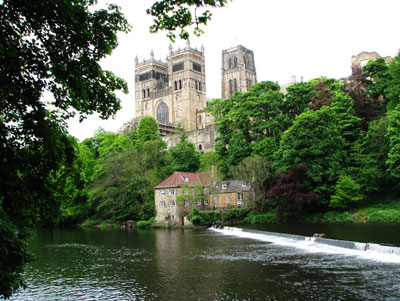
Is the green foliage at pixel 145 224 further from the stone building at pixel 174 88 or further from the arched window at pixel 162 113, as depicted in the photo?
the arched window at pixel 162 113

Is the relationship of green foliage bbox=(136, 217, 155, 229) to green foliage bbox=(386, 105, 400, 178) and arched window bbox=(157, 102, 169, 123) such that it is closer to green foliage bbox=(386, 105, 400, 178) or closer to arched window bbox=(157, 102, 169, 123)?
green foliage bbox=(386, 105, 400, 178)

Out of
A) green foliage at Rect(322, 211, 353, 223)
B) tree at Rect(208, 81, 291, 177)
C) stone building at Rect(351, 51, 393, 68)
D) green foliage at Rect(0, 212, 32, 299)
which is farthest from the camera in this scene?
stone building at Rect(351, 51, 393, 68)

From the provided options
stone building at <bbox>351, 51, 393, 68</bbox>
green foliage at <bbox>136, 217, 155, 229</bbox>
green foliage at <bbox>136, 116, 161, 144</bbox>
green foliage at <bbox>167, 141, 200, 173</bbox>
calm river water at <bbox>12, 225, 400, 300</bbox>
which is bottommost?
calm river water at <bbox>12, 225, 400, 300</bbox>

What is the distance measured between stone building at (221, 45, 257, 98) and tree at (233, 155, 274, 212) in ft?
233

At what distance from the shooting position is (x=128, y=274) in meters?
19.1

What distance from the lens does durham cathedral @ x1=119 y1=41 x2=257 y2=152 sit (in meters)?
114

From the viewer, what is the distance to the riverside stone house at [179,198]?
4812 cm

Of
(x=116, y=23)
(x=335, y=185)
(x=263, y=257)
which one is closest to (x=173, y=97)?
(x=335, y=185)

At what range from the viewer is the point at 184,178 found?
171 feet

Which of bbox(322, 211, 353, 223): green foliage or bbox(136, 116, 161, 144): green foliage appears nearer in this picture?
bbox(322, 211, 353, 223): green foliage

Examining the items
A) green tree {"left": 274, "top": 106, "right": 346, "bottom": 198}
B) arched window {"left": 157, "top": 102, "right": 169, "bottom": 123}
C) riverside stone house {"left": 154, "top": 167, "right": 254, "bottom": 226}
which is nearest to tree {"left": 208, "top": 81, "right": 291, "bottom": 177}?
riverside stone house {"left": 154, "top": 167, "right": 254, "bottom": 226}

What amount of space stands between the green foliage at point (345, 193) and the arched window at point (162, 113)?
80.9 metres

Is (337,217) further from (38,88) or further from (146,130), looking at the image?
(146,130)

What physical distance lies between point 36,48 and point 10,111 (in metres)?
1.86
